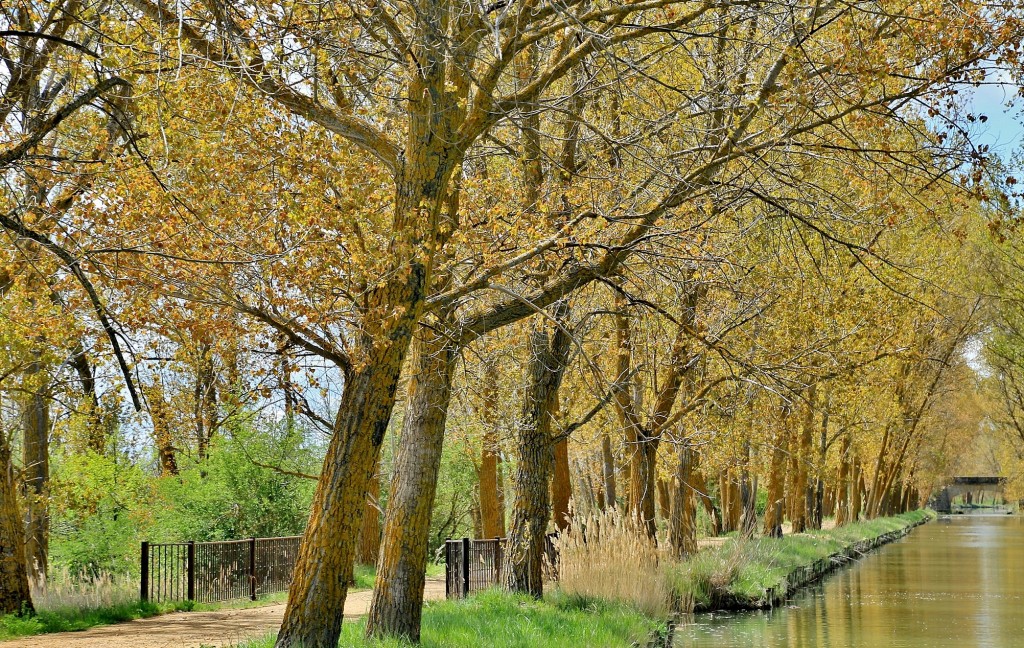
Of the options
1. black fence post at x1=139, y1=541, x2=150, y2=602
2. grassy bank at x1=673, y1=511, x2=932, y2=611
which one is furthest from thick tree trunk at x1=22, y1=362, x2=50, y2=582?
grassy bank at x1=673, y1=511, x2=932, y2=611

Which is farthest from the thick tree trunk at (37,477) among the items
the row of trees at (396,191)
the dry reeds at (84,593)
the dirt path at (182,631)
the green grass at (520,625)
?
the green grass at (520,625)

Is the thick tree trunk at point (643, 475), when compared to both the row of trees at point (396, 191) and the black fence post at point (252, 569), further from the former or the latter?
the black fence post at point (252, 569)

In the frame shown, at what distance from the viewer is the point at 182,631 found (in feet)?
49.7

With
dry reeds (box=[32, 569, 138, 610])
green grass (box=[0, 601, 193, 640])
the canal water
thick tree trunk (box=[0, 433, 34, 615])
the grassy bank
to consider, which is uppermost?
thick tree trunk (box=[0, 433, 34, 615])

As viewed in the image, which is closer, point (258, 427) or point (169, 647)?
point (169, 647)

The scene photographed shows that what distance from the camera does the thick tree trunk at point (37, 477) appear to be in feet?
62.4

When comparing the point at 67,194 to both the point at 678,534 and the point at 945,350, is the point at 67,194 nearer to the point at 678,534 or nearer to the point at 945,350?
the point at 678,534

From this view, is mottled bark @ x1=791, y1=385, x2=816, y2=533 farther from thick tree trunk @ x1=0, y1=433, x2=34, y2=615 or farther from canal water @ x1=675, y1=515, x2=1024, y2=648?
thick tree trunk @ x1=0, y1=433, x2=34, y2=615

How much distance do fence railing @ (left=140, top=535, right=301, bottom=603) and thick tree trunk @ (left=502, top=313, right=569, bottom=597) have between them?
5371 mm

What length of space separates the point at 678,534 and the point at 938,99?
1337 centimetres

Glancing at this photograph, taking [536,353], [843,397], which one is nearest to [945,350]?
[843,397]

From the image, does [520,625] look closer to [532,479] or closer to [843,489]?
[532,479]

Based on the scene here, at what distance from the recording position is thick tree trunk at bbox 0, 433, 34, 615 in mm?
15188

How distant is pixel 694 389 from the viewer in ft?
79.7
